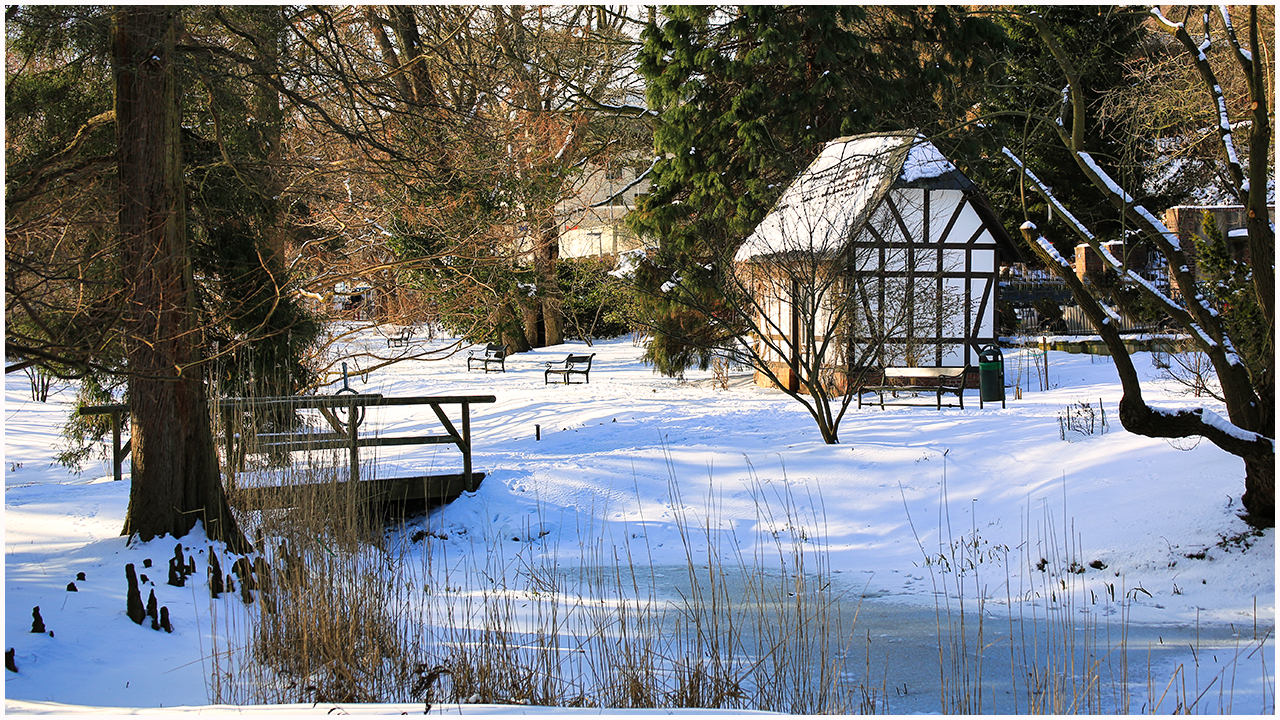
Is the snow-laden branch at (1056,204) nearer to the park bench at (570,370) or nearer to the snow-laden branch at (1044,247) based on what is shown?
the snow-laden branch at (1044,247)

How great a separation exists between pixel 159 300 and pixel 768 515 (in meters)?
5.33

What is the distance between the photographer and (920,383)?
16.9 meters

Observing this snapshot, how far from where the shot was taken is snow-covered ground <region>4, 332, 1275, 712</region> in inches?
229

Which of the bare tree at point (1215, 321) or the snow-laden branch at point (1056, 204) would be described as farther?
the snow-laden branch at point (1056, 204)

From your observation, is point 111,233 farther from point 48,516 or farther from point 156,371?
point 48,516

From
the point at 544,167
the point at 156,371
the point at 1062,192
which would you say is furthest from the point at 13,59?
the point at 1062,192

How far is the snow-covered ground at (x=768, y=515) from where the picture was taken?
582 cm

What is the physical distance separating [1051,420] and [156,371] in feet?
32.3

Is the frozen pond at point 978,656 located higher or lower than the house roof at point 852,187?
lower

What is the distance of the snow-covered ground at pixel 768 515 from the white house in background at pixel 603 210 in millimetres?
9023

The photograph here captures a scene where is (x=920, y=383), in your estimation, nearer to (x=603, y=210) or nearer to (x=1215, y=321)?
(x=1215, y=321)

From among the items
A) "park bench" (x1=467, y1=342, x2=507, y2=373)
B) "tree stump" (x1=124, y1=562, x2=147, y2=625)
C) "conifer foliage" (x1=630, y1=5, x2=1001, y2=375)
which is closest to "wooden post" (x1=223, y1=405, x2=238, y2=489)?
"tree stump" (x1=124, y1=562, x2=147, y2=625)

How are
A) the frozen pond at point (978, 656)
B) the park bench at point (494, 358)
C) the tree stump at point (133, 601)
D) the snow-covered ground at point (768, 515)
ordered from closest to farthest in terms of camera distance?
the frozen pond at point (978, 656), the snow-covered ground at point (768, 515), the tree stump at point (133, 601), the park bench at point (494, 358)

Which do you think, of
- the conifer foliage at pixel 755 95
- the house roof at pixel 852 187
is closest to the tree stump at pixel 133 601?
the house roof at pixel 852 187
